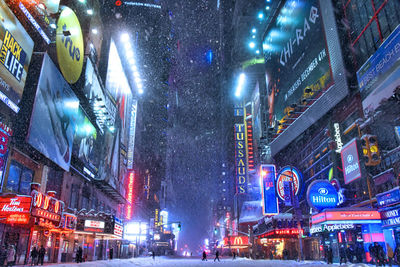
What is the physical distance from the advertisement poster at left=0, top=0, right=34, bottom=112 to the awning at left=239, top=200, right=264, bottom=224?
5136 cm

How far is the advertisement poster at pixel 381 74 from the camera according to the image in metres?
19.8

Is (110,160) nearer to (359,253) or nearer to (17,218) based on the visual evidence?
(17,218)

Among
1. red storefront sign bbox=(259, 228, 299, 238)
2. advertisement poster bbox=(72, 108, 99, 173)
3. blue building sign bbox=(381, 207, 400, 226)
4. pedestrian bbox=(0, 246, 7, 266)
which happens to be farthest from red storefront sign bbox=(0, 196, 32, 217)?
red storefront sign bbox=(259, 228, 299, 238)

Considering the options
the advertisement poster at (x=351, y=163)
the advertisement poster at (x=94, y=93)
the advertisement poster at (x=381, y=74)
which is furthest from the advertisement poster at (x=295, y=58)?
the advertisement poster at (x=94, y=93)

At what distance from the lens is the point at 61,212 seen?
24.6 m

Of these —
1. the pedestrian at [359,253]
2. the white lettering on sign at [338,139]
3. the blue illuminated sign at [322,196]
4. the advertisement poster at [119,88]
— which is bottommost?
the pedestrian at [359,253]

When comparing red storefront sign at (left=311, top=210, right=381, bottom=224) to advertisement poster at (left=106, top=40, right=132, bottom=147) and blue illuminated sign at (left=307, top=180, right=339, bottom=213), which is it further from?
advertisement poster at (left=106, top=40, right=132, bottom=147)

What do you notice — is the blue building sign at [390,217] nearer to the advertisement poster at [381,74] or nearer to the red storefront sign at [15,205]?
the advertisement poster at [381,74]

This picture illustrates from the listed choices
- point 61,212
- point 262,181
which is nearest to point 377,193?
point 262,181

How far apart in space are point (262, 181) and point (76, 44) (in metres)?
27.5

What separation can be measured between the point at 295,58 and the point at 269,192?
1765cm

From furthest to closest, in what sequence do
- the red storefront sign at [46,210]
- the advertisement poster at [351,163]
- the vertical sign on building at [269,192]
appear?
1. the vertical sign on building at [269,192]
2. the advertisement poster at [351,163]
3. the red storefront sign at [46,210]

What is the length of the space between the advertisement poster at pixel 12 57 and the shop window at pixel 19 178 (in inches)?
171

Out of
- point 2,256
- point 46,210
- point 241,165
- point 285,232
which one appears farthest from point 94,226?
point 241,165
